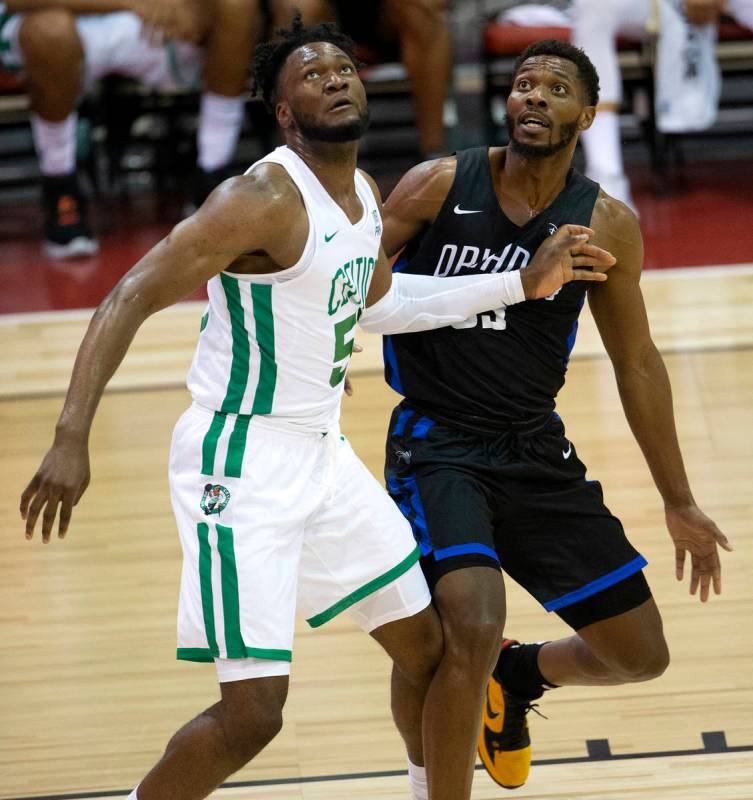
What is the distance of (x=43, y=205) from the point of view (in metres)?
6.96

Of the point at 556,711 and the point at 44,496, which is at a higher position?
the point at 44,496

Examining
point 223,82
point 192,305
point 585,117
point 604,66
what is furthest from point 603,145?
point 585,117

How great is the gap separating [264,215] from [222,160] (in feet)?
14.4

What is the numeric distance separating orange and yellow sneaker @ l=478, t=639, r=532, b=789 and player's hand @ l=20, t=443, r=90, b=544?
1307 mm

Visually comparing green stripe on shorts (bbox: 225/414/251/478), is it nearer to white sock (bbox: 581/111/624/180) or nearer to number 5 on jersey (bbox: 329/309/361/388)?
number 5 on jersey (bbox: 329/309/361/388)

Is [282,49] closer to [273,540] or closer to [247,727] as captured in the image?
[273,540]

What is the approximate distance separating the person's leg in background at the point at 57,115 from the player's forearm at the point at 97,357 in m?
4.35

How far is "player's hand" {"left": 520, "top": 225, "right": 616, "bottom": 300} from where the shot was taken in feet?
10.1

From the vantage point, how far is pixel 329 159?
114 inches

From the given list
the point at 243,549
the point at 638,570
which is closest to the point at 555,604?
the point at 638,570

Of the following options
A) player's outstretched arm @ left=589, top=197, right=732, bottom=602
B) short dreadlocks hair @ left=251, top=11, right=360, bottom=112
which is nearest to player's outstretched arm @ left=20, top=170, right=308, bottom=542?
short dreadlocks hair @ left=251, top=11, right=360, bottom=112

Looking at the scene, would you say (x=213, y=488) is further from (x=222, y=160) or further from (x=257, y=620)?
(x=222, y=160)

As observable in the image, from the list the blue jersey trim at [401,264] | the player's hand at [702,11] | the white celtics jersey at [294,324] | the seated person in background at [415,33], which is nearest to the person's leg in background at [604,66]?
the player's hand at [702,11]

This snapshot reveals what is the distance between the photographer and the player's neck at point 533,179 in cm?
320
